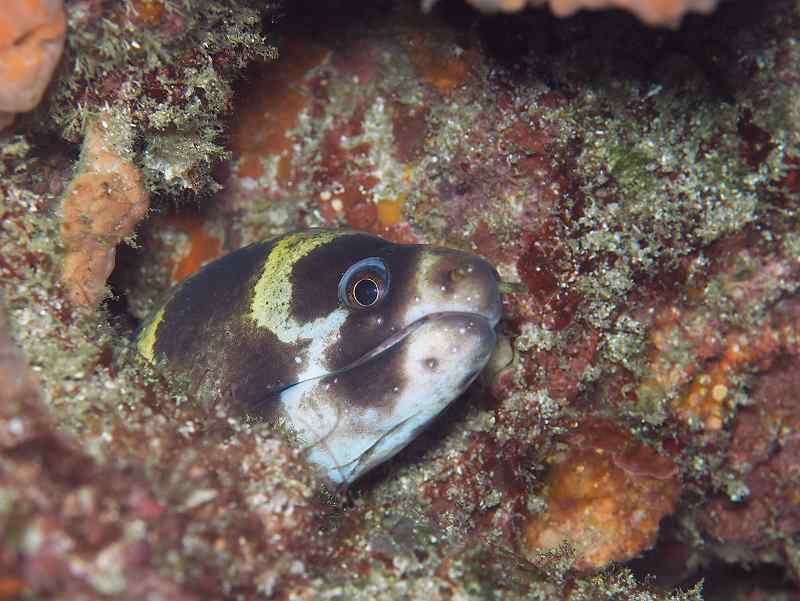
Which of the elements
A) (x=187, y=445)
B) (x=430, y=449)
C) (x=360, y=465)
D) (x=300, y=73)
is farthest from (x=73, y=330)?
(x=300, y=73)

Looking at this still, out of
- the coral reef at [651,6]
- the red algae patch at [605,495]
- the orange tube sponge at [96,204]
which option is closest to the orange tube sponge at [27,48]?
the orange tube sponge at [96,204]

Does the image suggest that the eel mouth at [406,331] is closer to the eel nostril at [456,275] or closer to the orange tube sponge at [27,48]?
the eel nostril at [456,275]

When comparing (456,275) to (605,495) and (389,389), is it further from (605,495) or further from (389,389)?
(605,495)

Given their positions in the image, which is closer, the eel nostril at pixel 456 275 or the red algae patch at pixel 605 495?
the eel nostril at pixel 456 275

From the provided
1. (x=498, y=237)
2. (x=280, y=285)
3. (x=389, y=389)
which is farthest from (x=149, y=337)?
(x=498, y=237)

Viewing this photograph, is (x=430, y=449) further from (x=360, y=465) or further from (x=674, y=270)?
(x=674, y=270)

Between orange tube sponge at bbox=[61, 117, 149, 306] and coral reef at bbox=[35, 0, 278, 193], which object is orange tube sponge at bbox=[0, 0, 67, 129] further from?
orange tube sponge at bbox=[61, 117, 149, 306]

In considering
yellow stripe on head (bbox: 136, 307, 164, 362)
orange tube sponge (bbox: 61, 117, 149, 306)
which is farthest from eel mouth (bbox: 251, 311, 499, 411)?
orange tube sponge (bbox: 61, 117, 149, 306)
